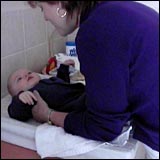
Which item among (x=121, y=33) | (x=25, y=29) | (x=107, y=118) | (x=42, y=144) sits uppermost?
(x=121, y=33)

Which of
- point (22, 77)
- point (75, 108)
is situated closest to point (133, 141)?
point (75, 108)

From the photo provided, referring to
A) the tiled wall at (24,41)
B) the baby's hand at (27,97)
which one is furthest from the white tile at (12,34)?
the baby's hand at (27,97)

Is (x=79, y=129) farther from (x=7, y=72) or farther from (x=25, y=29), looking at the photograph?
(x=25, y=29)

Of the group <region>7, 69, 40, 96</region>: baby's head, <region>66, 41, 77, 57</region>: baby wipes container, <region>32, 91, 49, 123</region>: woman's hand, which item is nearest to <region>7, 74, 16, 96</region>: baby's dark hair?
<region>7, 69, 40, 96</region>: baby's head

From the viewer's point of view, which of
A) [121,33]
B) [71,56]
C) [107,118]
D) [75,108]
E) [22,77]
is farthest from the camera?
[71,56]

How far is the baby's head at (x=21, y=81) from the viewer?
0.93m

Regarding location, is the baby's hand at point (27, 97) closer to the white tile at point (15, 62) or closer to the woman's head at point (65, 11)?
the white tile at point (15, 62)

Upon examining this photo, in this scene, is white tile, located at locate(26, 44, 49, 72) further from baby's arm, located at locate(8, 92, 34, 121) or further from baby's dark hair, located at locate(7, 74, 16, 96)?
baby's arm, located at locate(8, 92, 34, 121)

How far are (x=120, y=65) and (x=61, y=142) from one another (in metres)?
0.29

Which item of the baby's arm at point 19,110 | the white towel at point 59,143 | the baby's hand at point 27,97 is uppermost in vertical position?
the baby's hand at point 27,97

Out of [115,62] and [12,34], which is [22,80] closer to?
[12,34]

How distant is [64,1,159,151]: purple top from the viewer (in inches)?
20.8

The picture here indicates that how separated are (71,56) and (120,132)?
2.31ft

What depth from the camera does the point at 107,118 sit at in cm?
62
